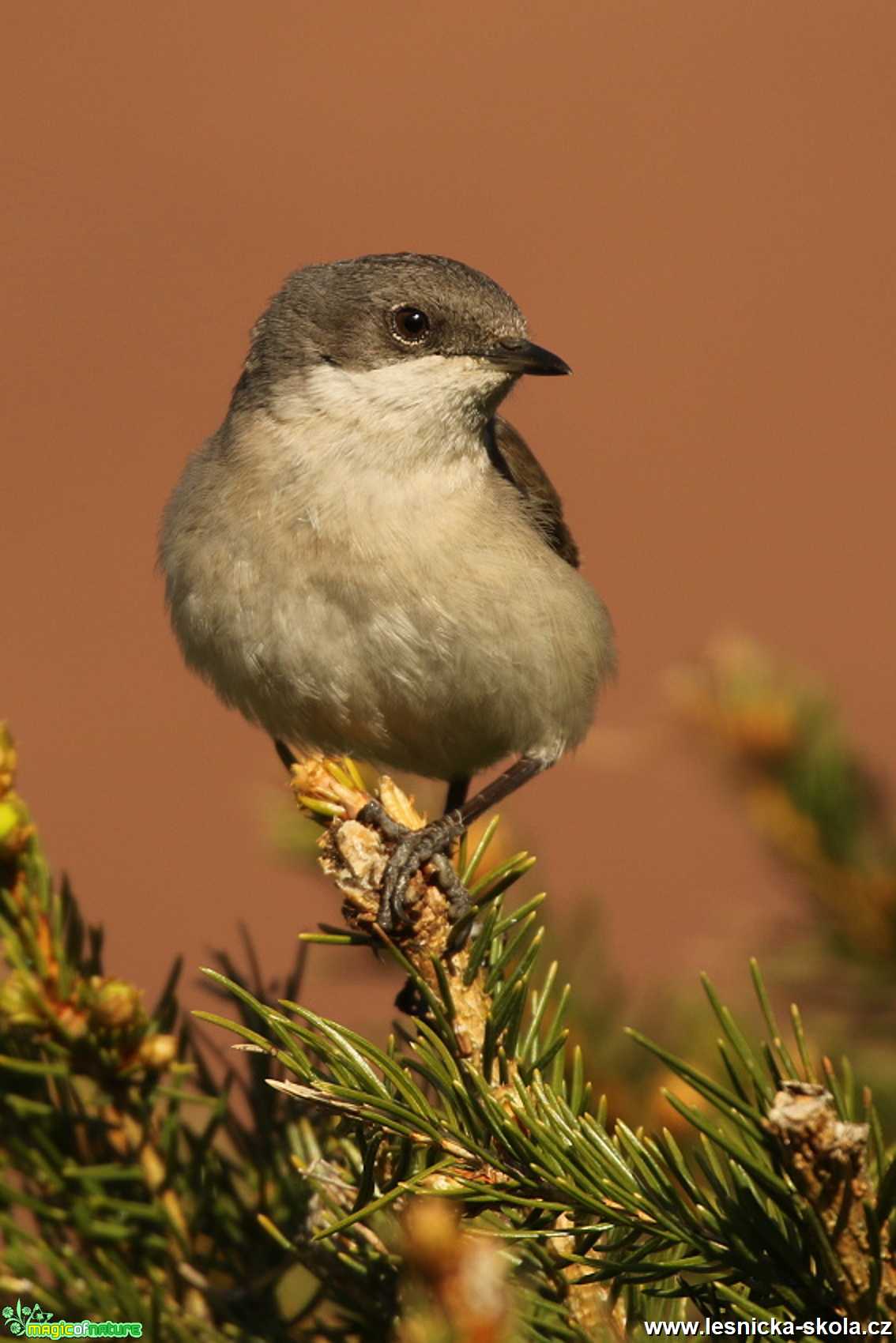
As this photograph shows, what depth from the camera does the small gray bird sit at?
2961 millimetres

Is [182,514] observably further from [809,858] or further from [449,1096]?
[449,1096]

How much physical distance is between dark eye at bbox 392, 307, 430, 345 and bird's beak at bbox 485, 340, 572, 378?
0.19 m

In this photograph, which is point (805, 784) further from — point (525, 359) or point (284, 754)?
point (284, 754)

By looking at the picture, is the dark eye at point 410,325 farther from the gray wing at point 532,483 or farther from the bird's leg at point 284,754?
the bird's leg at point 284,754

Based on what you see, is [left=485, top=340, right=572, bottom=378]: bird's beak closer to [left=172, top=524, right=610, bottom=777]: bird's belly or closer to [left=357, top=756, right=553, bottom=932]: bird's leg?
[left=172, top=524, right=610, bottom=777]: bird's belly

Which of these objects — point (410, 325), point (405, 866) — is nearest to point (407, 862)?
point (405, 866)

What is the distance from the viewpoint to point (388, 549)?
2992mm

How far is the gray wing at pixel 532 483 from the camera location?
3.55 metres

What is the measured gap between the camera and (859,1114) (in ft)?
5.60

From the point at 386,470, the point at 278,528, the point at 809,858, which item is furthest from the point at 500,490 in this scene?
the point at 809,858

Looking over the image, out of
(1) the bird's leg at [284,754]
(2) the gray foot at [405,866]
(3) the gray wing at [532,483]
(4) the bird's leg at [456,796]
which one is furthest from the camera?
(4) the bird's leg at [456,796]

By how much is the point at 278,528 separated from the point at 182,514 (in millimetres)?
350

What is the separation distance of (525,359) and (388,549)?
0.66m

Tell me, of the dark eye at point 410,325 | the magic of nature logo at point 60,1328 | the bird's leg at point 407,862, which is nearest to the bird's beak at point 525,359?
the dark eye at point 410,325
